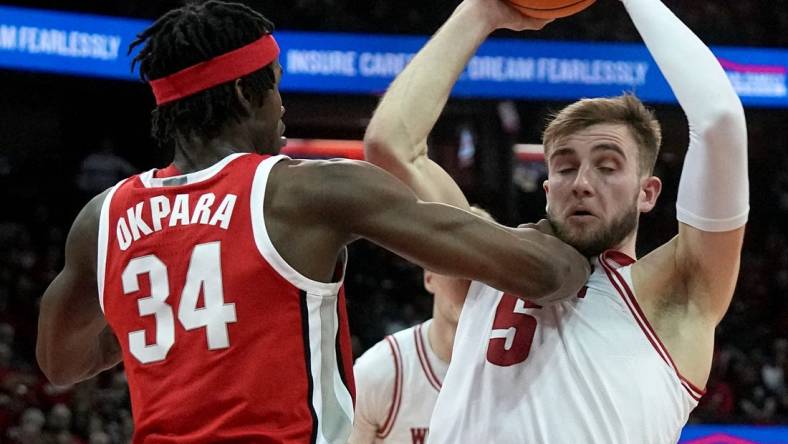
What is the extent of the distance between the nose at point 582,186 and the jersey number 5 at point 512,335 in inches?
13.2

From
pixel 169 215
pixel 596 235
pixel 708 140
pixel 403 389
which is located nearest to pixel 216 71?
pixel 169 215

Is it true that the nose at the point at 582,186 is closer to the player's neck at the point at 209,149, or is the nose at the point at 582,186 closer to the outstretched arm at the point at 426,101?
the outstretched arm at the point at 426,101

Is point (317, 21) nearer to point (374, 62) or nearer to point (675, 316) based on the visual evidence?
point (374, 62)

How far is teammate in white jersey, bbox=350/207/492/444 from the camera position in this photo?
4.67 meters

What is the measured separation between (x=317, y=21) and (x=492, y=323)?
1192 centimetres

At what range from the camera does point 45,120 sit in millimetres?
15961

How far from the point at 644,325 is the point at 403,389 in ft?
6.70

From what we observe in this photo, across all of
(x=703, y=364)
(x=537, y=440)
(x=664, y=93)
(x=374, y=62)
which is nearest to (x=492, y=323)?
(x=537, y=440)

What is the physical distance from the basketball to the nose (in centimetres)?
46

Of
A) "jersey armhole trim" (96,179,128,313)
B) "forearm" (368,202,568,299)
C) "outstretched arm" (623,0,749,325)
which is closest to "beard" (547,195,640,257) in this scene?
"outstretched arm" (623,0,749,325)

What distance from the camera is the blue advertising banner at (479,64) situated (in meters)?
13.6

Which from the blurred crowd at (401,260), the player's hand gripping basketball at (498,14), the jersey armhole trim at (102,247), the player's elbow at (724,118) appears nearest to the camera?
the jersey armhole trim at (102,247)

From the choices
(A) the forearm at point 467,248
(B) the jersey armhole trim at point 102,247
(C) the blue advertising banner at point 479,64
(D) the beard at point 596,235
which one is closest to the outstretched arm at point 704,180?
(D) the beard at point 596,235

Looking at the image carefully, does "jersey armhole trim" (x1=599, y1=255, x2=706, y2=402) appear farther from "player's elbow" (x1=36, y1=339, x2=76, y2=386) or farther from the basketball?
"player's elbow" (x1=36, y1=339, x2=76, y2=386)
